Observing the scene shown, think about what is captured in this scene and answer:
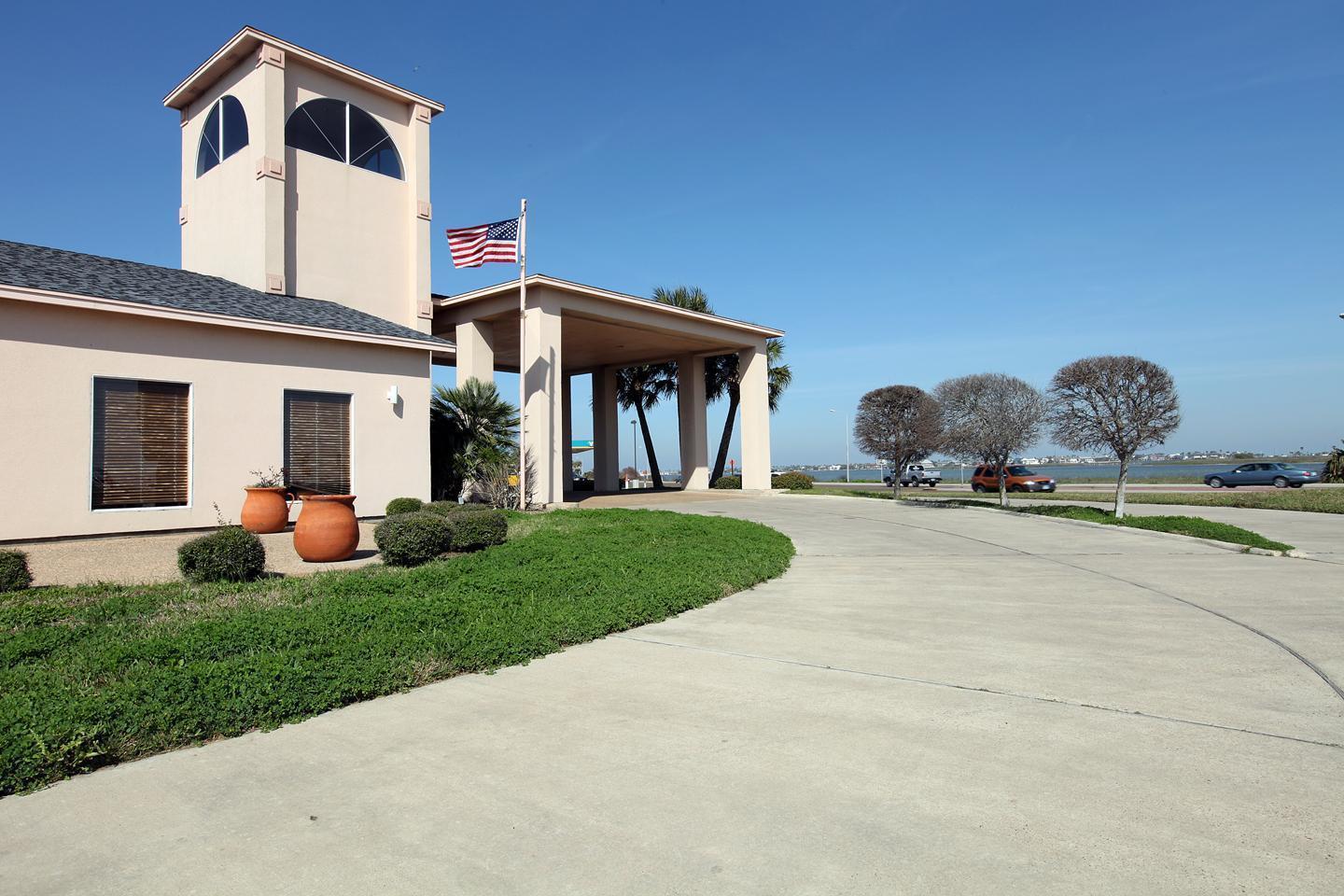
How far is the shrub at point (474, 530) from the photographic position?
1153 cm

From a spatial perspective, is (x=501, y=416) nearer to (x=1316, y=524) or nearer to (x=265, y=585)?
(x=265, y=585)

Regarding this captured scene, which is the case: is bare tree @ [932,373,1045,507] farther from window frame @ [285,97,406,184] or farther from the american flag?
window frame @ [285,97,406,184]

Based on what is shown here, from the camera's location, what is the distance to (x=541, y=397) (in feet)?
70.0

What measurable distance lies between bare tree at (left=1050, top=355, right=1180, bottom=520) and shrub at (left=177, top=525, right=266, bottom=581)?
59.9 feet

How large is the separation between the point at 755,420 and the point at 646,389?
9.97 meters

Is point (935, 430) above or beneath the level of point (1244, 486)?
above

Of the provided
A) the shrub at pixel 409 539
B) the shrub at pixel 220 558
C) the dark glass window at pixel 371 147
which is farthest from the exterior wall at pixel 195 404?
the dark glass window at pixel 371 147

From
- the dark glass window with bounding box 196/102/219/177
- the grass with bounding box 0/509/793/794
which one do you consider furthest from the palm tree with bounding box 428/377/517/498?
the grass with bounding box 0/509/793/794

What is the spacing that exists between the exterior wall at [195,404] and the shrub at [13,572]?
4.26 metres

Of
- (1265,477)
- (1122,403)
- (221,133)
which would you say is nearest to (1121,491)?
(1122,403)

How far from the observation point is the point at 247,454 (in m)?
14.4

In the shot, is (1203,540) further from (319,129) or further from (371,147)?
(319,129)

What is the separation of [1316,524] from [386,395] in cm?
2137

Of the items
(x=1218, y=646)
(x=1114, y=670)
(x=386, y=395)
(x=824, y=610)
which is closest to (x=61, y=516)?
(x=386, y=395)
